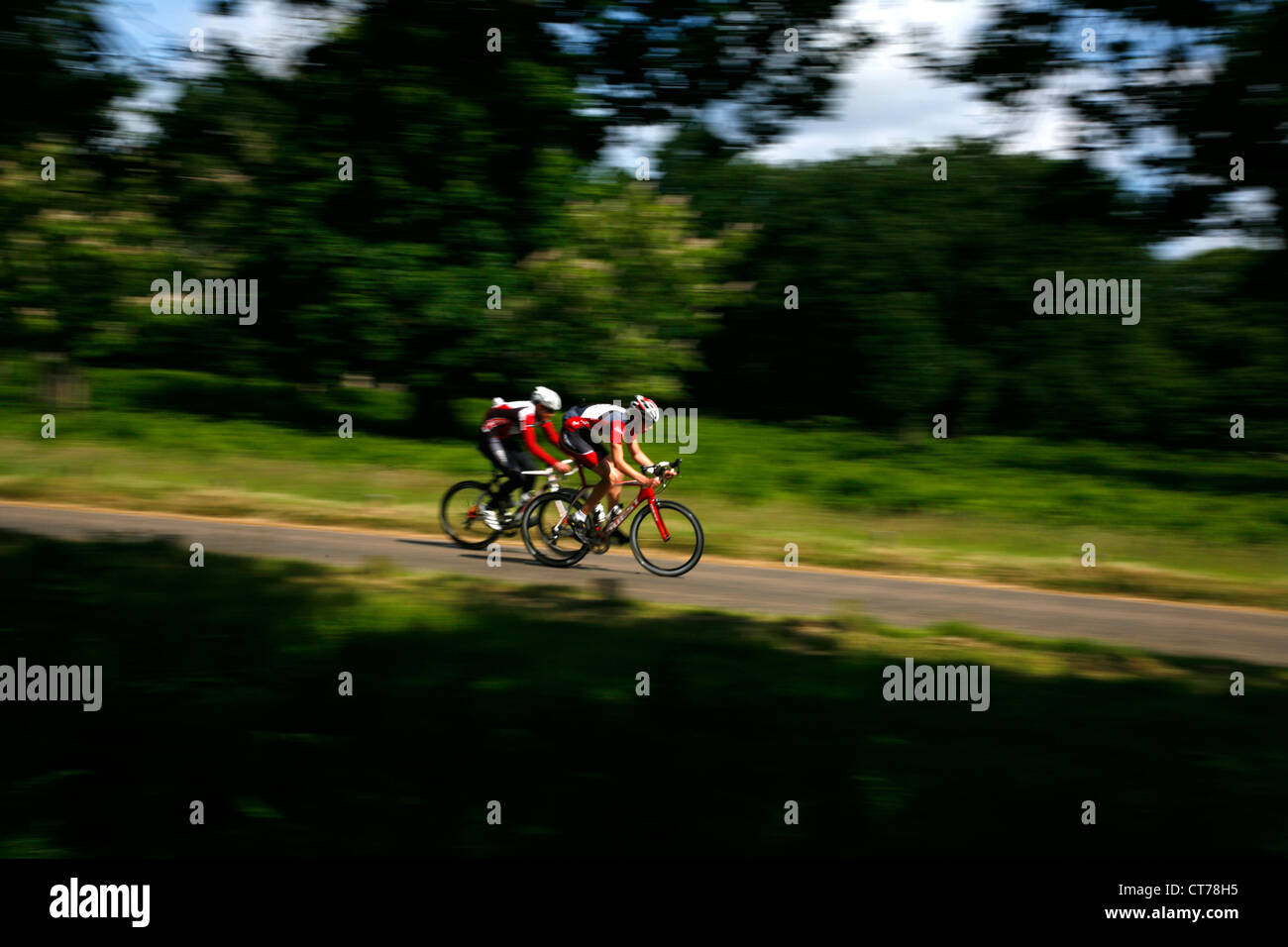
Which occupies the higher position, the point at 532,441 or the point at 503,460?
the point at 532,441

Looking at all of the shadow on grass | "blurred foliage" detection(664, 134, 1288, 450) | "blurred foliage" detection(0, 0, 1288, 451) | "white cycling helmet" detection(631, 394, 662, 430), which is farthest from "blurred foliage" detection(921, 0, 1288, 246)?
"blurred foliage" detection(664, 134, 1288, 450)

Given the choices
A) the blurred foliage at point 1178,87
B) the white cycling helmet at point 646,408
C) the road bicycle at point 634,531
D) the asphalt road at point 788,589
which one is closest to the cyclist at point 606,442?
the white cycling helmet at point 646,408

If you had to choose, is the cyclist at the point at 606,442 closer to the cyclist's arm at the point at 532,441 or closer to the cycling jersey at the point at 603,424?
the cycling jersey at the point at 603,424

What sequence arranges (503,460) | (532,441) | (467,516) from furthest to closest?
(467,516) < (503,460) < (532,441)

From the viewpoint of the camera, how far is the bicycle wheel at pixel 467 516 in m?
13.1

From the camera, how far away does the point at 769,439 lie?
75.4 ft

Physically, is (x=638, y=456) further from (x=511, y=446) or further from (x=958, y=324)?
(x=958, y=324)

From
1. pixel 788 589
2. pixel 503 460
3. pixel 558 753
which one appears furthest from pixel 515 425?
pixel 558 753

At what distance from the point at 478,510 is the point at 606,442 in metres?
2.07

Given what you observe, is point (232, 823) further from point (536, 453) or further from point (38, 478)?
point (38, 478)

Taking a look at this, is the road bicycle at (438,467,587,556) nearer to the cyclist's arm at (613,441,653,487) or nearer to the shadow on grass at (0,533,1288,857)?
the cyclist's arm at (613,441,653,487)

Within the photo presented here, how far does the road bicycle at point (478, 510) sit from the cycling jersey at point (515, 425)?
0.32 metres

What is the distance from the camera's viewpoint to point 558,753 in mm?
4434

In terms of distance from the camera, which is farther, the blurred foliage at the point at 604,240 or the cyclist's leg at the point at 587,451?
the cyclist's leg at the point at 587,451
